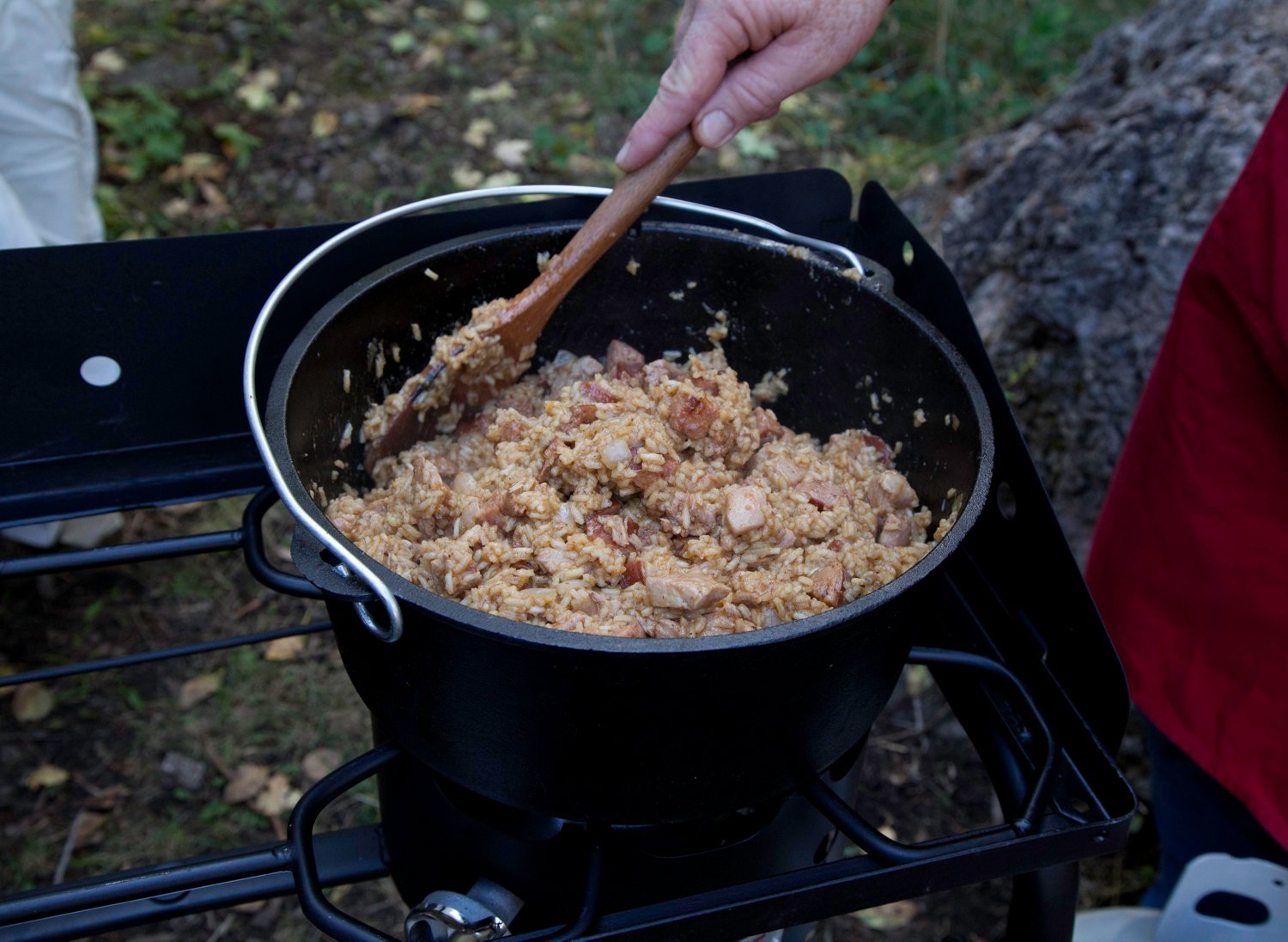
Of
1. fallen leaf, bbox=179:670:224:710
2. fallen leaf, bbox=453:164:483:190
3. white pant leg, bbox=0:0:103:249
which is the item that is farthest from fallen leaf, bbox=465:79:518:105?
fallen leaf, bbox=179:670:224:710

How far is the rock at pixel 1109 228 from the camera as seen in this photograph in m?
3.30

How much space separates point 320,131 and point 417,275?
4.10 meters

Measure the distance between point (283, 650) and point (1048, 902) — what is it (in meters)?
2.84

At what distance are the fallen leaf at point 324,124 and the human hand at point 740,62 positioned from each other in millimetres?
4099

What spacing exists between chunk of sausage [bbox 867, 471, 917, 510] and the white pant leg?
3.19 metres

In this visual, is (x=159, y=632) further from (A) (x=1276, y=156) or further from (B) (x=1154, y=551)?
(A) (x=1276, y=156)

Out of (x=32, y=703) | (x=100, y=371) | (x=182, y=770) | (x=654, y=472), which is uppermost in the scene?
(x=654, y=472)

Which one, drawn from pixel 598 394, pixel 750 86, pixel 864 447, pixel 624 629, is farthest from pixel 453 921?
pixel 750 86

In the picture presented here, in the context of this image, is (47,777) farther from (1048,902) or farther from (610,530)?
(1048,902)

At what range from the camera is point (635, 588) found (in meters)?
1.67

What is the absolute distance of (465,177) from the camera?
17.8 ft

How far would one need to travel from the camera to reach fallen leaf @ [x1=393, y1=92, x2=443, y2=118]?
5.77m

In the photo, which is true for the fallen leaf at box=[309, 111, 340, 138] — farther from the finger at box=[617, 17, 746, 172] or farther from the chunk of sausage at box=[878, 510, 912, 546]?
the chunk of sausage at box=[878, 510, 912, 546]

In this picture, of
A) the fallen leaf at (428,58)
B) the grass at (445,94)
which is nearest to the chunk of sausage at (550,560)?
the grass at (445,94)
